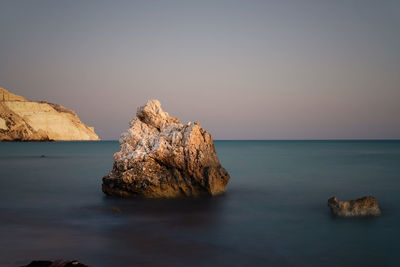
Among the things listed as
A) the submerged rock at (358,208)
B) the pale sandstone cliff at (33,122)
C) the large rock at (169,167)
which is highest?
the pale sandstone cliff at (33,122)

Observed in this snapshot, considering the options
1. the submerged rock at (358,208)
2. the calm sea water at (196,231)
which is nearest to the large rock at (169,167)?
the calm sea water at (196,231)

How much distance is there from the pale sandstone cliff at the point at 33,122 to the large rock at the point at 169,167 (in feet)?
340

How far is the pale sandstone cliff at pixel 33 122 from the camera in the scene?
347ft

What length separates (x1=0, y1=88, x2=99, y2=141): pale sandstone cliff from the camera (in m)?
106

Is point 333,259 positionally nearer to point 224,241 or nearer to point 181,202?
point 224,241

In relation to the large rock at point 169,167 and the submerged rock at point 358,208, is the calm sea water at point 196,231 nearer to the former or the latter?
the submerged rock at point 358,208

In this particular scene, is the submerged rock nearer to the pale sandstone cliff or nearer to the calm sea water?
the calm sea water

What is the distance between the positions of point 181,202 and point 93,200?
10.7ft

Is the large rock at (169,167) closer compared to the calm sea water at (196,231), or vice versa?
the calm sea water at (196,231)

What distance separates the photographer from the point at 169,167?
41.6ft

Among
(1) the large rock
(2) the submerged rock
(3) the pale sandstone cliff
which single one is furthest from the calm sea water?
(3) the pale sandstone cliff

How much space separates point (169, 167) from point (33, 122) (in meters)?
→ 116

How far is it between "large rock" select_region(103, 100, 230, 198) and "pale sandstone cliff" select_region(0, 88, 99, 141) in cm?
10366

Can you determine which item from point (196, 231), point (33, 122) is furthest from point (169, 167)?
point (33, 122)
